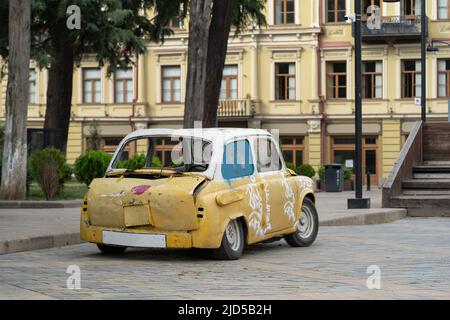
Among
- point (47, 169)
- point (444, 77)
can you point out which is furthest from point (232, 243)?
point (444, 77)

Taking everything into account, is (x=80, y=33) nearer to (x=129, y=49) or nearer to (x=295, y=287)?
(x=129, y=49)

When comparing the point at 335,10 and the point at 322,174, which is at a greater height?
the point at 335,10

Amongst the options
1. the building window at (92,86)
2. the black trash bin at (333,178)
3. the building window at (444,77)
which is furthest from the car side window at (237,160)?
the building window at (92,86)

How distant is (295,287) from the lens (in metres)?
9.68

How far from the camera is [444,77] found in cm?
5500

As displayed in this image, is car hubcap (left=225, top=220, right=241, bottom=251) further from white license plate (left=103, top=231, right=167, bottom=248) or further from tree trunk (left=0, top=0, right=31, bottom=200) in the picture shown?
tree trunk (left=0, top=0, right=31, bottom=200)

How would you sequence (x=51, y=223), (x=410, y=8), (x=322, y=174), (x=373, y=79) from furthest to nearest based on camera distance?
1. (x=373, y=79)
2. (x=410, y=8)
3. (x=322, y=174)
4. (x=51, y=223)

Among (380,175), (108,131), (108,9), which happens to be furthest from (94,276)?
(108,131)

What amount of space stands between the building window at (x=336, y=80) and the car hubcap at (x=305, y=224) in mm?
42792

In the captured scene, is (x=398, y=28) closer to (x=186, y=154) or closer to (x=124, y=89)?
(x=124, y=89)

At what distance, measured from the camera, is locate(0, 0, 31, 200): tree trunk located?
2220cm

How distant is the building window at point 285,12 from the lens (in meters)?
57.2

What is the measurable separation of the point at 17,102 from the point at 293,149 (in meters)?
35.0

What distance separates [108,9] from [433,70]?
2860cm
